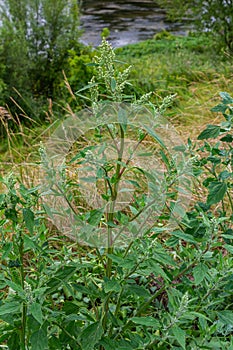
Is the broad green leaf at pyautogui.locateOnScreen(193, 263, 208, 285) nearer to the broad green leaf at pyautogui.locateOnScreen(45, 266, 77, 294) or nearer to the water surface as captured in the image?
the broad green leaf at pyautogui.locateOnScreen(45, 266, 77, 294)

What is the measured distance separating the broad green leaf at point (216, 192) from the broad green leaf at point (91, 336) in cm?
46

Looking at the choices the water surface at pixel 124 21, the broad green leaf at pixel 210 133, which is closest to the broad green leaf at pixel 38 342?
Result: the broad green leaf at pixel 210 133

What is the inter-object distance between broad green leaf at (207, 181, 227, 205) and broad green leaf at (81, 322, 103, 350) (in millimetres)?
457

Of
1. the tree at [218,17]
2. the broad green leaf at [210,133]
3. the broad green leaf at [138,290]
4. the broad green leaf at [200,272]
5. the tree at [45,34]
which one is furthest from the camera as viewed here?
the tree at [218,17]

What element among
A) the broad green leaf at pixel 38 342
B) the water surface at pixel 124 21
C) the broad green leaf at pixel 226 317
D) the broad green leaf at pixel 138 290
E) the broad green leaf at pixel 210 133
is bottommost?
the water surface at pixel 124 21

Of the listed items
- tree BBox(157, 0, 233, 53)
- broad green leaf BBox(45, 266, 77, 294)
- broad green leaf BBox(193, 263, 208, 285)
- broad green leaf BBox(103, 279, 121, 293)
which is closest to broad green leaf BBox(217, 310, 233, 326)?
broad green leaf BBox(193, 263, 208, 285)

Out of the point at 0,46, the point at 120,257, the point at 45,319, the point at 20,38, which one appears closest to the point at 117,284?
the point at 120,257

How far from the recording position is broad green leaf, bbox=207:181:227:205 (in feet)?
4.61

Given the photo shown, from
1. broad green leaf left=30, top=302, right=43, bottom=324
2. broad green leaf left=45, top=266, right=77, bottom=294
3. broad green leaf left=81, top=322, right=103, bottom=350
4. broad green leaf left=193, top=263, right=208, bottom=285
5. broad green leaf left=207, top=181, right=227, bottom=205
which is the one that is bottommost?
broad green leaf left=81, top=322, right=103, bottom=350

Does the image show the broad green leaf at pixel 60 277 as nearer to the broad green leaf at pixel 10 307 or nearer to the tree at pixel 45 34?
the broad green leaf at pixel 10 307

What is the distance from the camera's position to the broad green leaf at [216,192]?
1.40 meters

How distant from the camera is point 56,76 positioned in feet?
23.2

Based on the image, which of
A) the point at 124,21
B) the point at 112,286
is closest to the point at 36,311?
the point at 112,286

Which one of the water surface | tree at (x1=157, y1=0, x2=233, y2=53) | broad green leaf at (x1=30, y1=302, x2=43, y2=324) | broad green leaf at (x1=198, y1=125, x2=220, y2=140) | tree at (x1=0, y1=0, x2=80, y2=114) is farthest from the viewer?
the water surface
